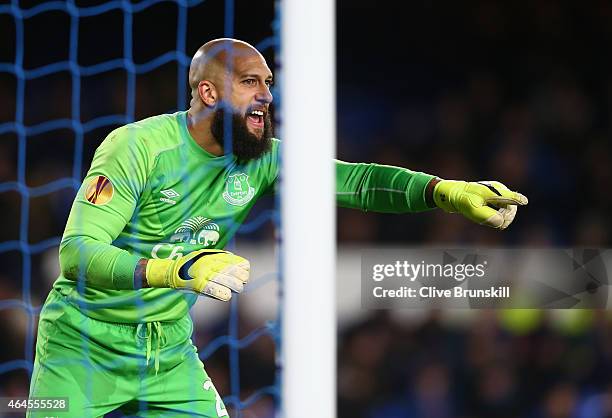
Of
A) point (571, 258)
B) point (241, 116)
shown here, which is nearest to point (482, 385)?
point (571, 258)

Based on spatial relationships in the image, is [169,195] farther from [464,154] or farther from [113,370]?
[464,154]

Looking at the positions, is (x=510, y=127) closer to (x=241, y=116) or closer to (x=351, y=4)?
(x=351, y=4)

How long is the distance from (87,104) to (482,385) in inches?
43.2

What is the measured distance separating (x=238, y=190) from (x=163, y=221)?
0.14 meters

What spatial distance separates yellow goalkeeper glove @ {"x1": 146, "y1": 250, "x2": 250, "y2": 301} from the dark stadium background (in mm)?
600

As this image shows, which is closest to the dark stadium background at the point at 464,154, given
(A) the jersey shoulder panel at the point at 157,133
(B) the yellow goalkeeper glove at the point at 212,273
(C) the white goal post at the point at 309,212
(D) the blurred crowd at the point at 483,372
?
(D) the blurred crowd at the point at 483,372

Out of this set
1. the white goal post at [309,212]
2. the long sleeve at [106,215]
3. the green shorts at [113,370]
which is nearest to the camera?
the white goal post at [309,212]

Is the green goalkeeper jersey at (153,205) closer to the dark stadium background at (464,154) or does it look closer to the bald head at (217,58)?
the bald head at (217,58)


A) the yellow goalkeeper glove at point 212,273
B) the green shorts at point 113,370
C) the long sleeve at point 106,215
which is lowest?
the green shorts at point 113,370

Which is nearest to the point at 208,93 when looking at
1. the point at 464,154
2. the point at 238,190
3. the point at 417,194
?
the point at 238,190

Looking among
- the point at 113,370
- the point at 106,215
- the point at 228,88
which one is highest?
the point at 228,88

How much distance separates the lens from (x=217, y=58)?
1.52m

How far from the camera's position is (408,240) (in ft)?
6.11

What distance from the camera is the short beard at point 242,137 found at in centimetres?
148
